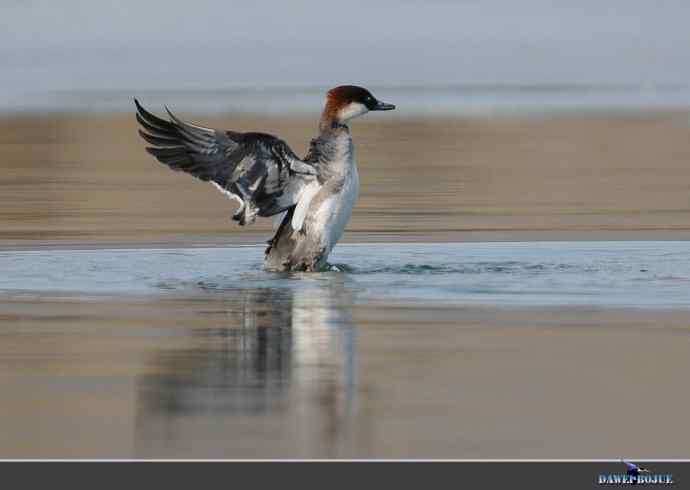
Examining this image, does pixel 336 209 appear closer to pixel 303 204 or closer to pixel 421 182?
pixel 303 204

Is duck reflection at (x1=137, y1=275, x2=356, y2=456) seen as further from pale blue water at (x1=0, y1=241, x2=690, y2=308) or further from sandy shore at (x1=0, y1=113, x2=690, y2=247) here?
sandy shore at (x1=0, y1=113, x2=690, y2=247)

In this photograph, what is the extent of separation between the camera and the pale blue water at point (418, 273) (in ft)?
38.0

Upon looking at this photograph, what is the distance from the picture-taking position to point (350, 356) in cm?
934

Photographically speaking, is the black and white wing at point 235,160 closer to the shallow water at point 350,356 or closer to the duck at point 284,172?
the duck at point 284,172

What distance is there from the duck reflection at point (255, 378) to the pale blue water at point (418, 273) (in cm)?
88

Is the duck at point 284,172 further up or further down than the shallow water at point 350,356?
further up
